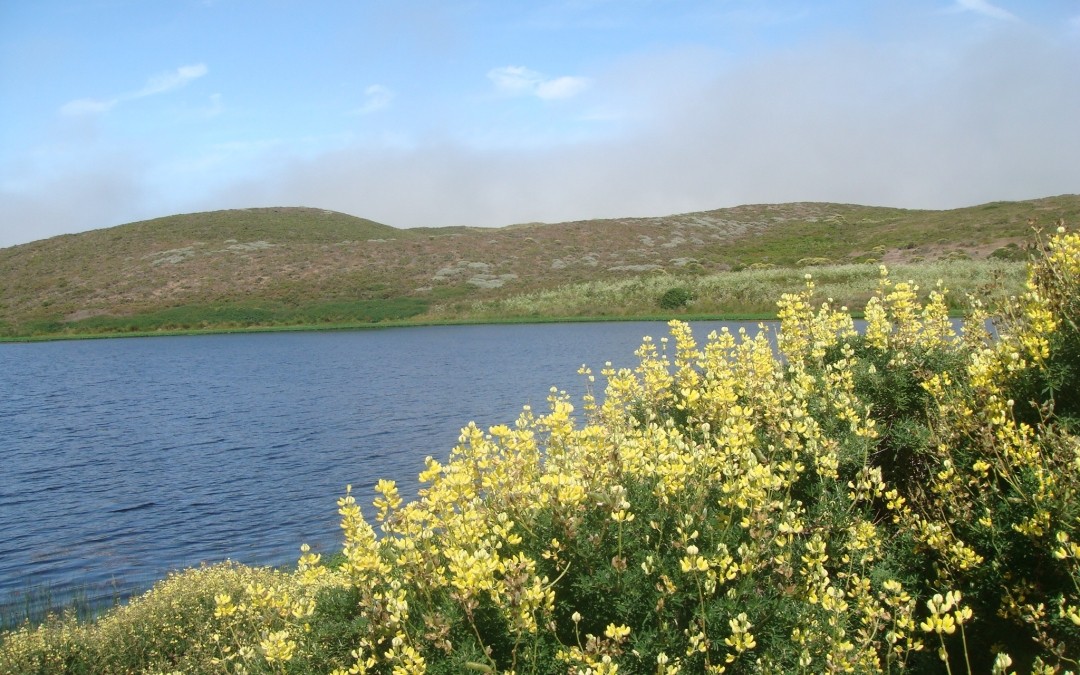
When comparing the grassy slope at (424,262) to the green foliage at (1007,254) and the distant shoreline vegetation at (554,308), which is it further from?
the green foliage at (1007,254)

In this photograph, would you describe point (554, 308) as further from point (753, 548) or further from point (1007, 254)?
point (753, 548)

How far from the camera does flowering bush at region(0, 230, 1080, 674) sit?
414cm

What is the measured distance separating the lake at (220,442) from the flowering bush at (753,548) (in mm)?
9194

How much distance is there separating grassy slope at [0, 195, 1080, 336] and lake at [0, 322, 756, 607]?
2922cm

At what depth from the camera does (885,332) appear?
7.68 metres

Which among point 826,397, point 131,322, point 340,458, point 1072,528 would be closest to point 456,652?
point 1072,528

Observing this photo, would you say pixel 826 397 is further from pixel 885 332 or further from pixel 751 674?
pixel 751 674

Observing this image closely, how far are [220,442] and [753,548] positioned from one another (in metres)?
22.5

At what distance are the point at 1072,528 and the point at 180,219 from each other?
141 meters

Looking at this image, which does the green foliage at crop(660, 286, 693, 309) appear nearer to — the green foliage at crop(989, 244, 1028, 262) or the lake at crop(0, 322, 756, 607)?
the lake at crop(0, 322, 756, 607)

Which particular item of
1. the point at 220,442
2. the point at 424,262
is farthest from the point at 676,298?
the point at 220,442

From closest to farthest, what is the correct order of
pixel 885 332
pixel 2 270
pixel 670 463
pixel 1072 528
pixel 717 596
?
1. pixel 1072 528
2. pixel 717 596
3. pixel 670 463
4. pixel 885 332
5. pixel 2 270

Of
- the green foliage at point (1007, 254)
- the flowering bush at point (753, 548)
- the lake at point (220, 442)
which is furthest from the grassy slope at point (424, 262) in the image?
the flowering bush at point (753, 548)

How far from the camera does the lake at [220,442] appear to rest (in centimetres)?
1459
